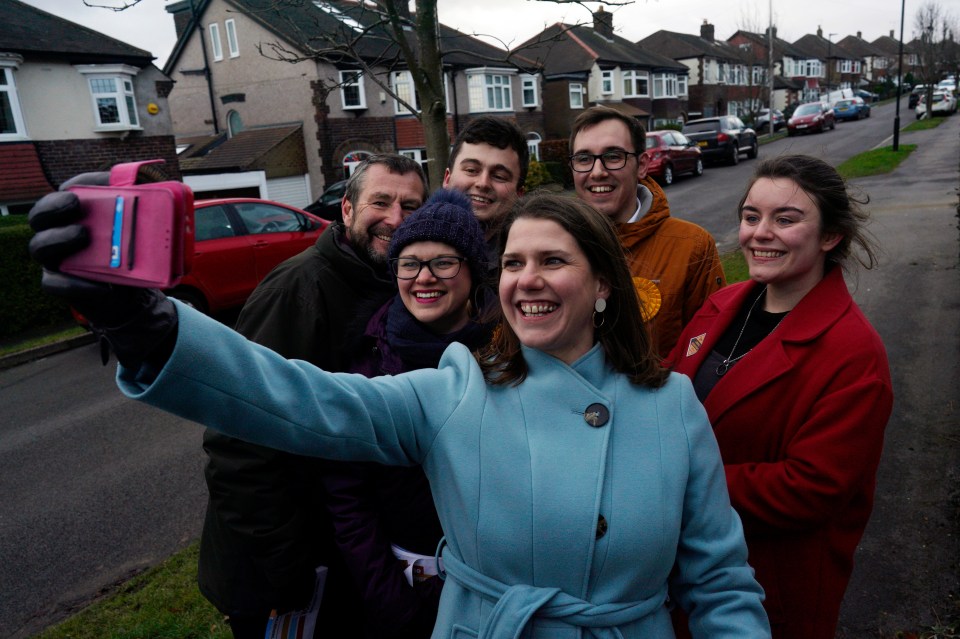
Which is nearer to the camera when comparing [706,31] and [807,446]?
[807,446]

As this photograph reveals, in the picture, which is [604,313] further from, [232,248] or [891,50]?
[891,50]

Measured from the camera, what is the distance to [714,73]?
5419cm

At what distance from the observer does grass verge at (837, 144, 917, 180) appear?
18750mm

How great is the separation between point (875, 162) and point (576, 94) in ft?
68.5

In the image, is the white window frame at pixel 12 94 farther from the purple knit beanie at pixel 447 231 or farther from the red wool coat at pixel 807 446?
the red wool coat at pixel 807 446

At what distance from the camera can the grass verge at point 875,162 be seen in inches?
738

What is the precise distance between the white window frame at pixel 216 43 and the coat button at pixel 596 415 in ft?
98.4

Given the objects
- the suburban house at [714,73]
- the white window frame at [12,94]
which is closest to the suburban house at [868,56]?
the suburban house at [714,73]

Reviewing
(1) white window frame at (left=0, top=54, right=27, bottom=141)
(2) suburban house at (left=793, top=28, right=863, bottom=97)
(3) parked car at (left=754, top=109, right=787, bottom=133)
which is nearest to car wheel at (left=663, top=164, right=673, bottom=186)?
(1) white window frame at (left=0, top=54, right=27, bottom=141)

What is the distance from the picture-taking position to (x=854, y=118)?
42.3 metres

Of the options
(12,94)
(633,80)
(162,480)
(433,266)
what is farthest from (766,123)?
(433,266)

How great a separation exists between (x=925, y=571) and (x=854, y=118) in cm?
4702

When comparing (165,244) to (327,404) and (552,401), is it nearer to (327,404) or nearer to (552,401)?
(327,404)

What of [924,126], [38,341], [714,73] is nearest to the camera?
[38,341]
